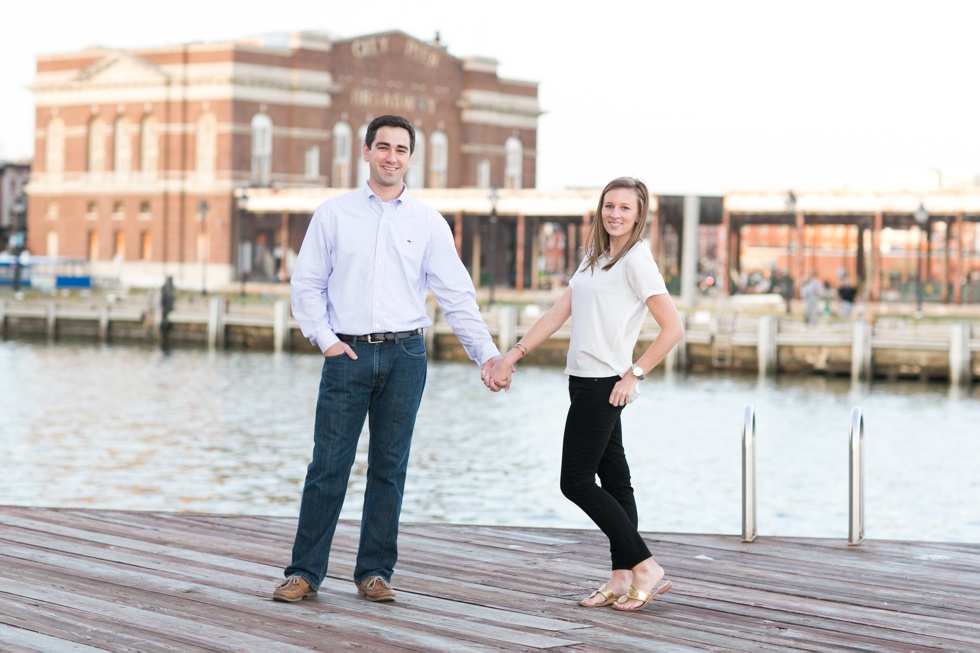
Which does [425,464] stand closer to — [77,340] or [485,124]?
[77,340]

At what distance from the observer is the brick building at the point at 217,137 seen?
71.0m

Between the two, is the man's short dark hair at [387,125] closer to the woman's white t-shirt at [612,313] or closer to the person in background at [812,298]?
the woman's white t-shirt at [612,313]

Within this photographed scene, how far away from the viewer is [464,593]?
7.04m

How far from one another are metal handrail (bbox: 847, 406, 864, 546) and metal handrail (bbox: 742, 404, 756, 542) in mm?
600

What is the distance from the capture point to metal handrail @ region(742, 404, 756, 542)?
8.91 meters

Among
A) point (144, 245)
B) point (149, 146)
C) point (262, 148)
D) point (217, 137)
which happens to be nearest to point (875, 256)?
point (262, 148)

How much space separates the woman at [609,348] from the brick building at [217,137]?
61.0m

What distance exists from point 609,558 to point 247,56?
6550cm

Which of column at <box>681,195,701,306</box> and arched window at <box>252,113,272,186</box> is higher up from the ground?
arched window at <box>252,113,272,186</box>

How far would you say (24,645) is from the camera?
5.79 meters

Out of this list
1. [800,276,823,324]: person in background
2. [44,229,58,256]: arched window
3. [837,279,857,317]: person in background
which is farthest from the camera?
[44,229,58,256]: arched window

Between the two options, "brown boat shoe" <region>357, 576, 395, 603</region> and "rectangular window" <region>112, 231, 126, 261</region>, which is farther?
"rectangular window" <region>112, 231, 126, 261</region>

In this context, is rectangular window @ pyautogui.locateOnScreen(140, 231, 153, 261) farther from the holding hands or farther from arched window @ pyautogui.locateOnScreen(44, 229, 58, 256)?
the holding hands

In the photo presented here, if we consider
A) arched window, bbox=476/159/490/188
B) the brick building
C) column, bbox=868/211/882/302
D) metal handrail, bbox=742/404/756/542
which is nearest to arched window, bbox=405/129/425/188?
the brick building
